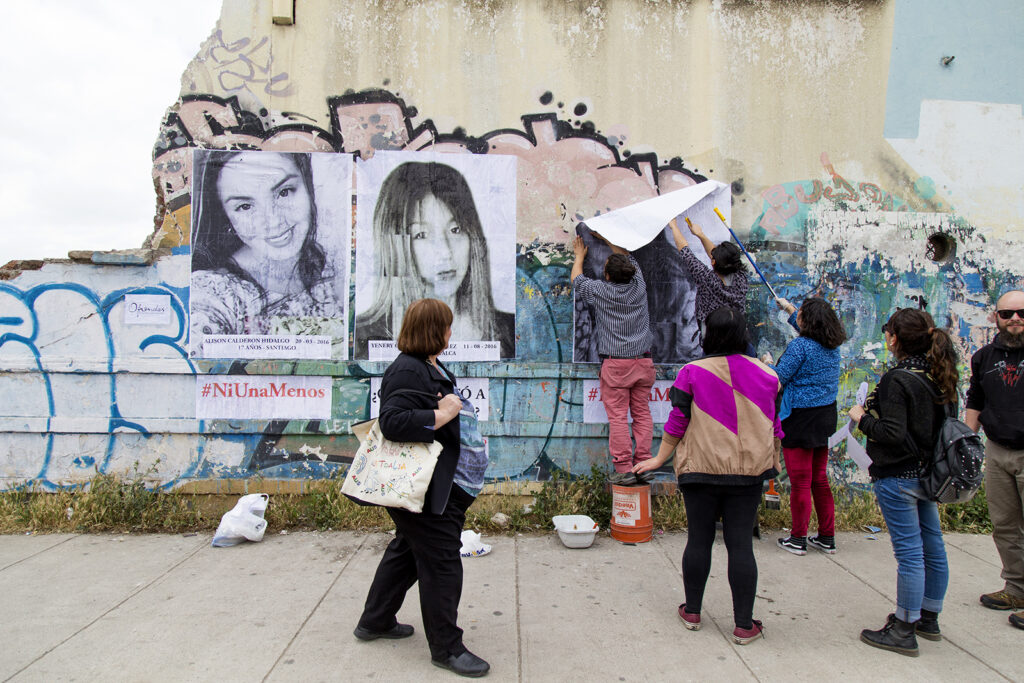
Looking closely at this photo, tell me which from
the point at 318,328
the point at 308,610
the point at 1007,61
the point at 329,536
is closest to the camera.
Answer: the point at 308,610

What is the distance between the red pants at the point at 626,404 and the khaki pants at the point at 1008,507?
86.9 inches

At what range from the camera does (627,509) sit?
4.99m

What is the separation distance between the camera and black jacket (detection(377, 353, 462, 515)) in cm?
302

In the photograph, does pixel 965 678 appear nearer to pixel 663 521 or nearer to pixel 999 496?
pixel 999 496

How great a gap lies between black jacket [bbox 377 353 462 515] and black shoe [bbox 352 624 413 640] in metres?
0.90

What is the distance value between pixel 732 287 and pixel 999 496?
7.20 ft

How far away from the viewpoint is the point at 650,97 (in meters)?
5.54

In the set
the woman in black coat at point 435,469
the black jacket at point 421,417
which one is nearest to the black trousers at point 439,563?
the woman in black coat at point 435,469

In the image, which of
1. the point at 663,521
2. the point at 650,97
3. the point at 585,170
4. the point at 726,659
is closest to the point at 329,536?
the point at 663,521

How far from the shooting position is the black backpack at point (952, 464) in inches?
131

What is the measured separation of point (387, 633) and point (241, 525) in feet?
6.27

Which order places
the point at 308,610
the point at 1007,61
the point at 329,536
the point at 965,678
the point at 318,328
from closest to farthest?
the point at 965,678 < the point at 308,610 < the point at 329,536 < the point at 318,328 < the point at 1007,61

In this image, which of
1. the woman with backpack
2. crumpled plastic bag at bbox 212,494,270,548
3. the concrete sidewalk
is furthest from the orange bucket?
crumpled plastic bag at bbox 212,494,270,548

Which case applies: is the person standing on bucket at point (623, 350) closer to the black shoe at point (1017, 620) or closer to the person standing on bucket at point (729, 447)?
the person standing on bucket at point (729, 447)
